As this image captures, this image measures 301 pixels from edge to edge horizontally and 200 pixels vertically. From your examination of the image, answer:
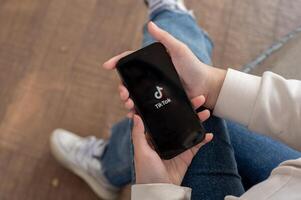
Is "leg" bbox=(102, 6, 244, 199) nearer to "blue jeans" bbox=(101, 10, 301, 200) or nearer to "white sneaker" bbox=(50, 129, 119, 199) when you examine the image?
"blue jeans" bbox=(101, 10, 301, 200)

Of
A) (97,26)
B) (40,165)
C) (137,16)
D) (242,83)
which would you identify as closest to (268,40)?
(137,16)

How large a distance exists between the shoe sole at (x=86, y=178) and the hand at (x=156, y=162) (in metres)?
0.40

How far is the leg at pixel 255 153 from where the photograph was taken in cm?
67

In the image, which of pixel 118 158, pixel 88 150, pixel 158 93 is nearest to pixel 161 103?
pixel 158 93

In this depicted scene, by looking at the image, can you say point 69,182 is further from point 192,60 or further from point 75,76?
point 192,60

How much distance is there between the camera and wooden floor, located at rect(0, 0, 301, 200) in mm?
1000

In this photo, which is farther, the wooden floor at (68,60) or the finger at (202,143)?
the wooden floor at (68,60)

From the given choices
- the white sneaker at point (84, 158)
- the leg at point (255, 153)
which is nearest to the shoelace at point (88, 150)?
the white sneaker at point (84, 158)

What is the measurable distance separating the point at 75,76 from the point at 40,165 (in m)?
0.25

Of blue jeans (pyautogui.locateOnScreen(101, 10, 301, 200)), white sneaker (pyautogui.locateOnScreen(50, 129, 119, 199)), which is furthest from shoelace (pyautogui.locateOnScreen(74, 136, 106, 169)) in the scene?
blue jeans (pyautogui.locateOnScreen(101, 10, 301, 200))

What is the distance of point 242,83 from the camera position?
62 cm

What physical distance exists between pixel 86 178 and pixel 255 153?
460mm

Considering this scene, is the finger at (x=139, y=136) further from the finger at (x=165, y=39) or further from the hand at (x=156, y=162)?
the finger at (x=165, y=39)

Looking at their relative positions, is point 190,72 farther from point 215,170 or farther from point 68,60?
point 68,60
